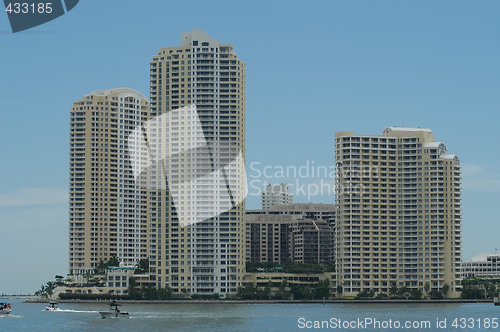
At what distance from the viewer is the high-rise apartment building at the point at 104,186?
183 meters

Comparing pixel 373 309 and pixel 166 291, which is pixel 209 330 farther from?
pixel 166 291

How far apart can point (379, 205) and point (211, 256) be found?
1166 inches

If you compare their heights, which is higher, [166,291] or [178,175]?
[178,175]

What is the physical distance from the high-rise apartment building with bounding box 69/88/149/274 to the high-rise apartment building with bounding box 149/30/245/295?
84.3ft

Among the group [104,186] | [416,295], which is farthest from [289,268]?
[104,186]

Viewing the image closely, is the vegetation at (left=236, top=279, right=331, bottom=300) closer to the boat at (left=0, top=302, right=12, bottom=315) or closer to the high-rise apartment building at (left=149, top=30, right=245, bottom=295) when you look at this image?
the high-rise apartment building at (left=149, top=30, right=245, bottom=295)

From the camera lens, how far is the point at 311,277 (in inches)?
6604

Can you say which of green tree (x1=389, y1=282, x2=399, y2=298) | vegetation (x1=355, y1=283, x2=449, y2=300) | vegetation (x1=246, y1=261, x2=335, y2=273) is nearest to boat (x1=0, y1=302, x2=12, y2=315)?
vegetation (x1=246, y1=261, x2=335, y2=273)

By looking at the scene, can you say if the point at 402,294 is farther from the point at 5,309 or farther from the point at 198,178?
the point at 5,309

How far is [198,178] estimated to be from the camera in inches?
6142

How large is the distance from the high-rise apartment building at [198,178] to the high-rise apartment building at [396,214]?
58.0ft

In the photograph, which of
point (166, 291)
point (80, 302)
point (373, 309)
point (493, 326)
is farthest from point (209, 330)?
point (80, 302)

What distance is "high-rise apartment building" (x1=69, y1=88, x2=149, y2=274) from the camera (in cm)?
18325

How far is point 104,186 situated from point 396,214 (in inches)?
2232
